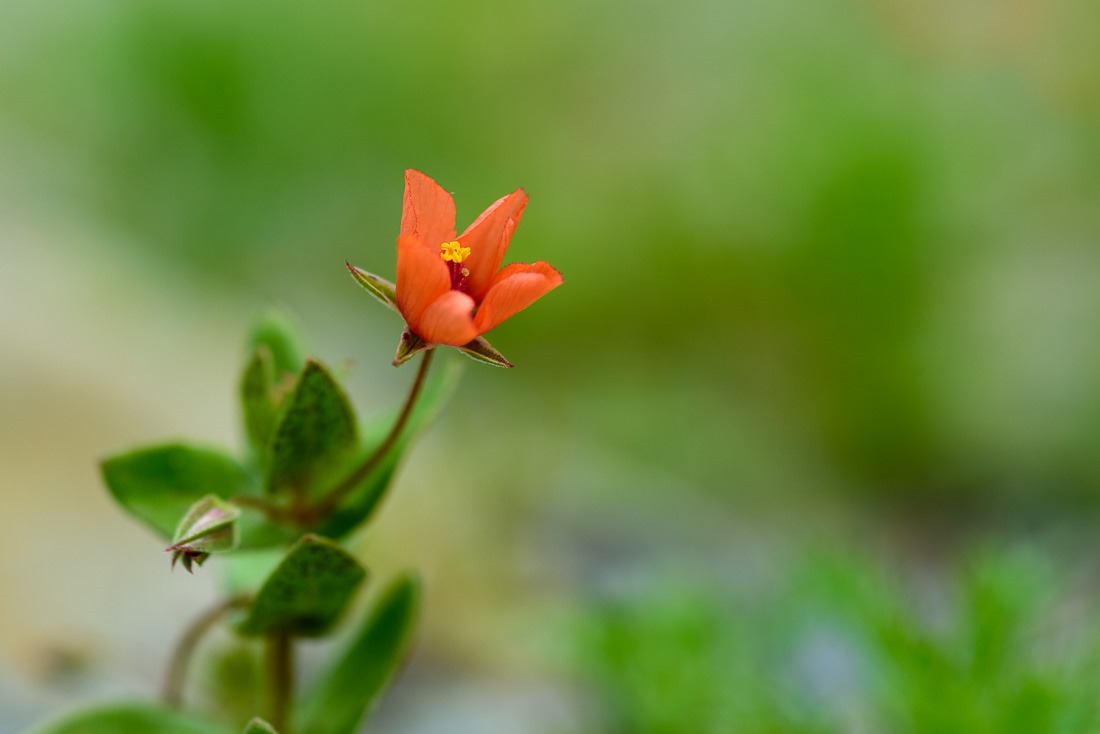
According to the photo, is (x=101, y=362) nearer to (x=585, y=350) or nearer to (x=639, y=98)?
(x=585, y=350)

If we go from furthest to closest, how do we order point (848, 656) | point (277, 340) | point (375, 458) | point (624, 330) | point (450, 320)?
point (624, 330) → point (848, 656) → point (277, 340) → point (375, 458) → point (450, 320)

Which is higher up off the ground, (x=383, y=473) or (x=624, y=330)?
(x=624, y=330)

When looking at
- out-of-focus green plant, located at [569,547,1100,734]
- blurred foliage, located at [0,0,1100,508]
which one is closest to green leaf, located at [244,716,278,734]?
out-of-focus green plant, located at [569,547,1100,734]

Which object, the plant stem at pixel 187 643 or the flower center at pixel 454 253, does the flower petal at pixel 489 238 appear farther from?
the plant stem at pixel 187 643

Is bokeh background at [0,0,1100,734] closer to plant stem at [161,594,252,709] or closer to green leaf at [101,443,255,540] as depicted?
plant stem at [161,594,252,709]

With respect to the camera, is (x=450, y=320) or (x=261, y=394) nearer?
(x=450, y=320)

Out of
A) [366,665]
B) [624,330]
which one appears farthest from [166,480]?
[624,330]

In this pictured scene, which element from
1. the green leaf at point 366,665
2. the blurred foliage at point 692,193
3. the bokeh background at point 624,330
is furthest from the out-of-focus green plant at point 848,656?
the blurred foliage at point 692,193

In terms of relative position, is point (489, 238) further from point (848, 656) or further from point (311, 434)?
point (848, 656)
